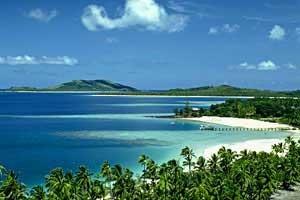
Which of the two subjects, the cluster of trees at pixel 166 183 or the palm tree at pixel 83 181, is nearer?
the cluster of trees at pixel 166 183

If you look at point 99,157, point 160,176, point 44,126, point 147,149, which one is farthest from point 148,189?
point 44,126

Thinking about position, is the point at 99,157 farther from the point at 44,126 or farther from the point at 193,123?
the point at 193,123

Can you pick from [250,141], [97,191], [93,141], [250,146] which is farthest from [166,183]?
[93,141]

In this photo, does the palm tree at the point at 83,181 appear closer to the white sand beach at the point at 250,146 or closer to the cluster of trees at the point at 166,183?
the cluster of trees at the point at 166,183

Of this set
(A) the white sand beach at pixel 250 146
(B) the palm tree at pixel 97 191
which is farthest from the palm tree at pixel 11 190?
(A) the white sand beach at pixel 250 146

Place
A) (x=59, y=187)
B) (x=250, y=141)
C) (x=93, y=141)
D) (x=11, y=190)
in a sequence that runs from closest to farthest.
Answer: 1. (x=11, y=190)
2. (x=59, y=187)
3. (x=250, y=141)
4. (x=93, y=141)

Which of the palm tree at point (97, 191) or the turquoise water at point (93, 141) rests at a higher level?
the palm tree at point (97, 191)

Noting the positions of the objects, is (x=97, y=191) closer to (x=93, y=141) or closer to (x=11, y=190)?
(x=11, y=190)

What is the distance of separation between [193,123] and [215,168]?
122 m

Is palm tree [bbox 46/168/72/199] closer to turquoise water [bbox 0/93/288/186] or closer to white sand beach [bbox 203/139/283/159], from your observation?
turquoise water [bbox 0/93/288/186]

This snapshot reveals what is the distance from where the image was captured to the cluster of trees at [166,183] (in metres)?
49.2

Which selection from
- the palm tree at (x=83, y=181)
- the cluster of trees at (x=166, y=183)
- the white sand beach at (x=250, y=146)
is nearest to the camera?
the cluster of trees at (x=166, y=183)

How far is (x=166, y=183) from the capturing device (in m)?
55.8

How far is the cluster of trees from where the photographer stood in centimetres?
4916
